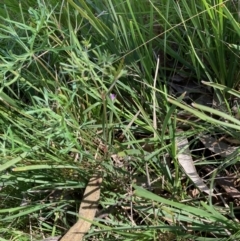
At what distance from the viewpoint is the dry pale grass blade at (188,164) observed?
132 centimetres

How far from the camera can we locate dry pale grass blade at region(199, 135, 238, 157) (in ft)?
4.39

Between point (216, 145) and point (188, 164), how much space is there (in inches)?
3.7

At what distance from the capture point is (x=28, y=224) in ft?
4.59

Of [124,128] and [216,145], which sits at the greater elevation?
[124,128]

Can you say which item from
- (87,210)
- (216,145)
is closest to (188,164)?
(216,145)

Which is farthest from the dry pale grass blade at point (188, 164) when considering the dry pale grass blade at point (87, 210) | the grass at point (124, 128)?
the dry pale grass blade at point (87, 210)

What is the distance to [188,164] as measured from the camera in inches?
52.6

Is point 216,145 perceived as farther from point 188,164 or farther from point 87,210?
point 87,210

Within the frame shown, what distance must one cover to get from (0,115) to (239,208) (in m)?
0.68

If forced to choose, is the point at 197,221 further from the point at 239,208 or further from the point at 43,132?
the point at 43,132

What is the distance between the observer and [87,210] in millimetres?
1332

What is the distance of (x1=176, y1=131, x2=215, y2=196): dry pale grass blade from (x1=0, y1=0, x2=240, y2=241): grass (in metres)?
0.01

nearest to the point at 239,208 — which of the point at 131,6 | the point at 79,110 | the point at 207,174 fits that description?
the point at 207,174

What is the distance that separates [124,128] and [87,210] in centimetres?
24
